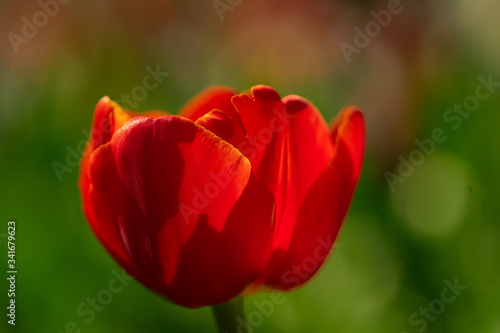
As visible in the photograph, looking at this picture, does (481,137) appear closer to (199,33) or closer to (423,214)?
(423,214)

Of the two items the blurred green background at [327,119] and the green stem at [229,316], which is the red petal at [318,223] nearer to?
the green stem at [229,316]

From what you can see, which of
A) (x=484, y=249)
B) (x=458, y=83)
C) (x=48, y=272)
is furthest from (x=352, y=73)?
(x=48, y=272)

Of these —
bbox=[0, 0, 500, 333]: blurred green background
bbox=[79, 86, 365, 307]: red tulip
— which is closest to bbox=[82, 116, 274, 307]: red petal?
bbox=[79, 86, 365, 307]: red tulip

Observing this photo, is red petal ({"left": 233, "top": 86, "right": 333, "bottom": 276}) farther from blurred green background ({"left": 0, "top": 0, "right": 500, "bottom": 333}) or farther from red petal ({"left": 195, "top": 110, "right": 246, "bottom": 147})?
blurred green background ({"left": 0, "top": 0, "right": 500, "bottom": 333})

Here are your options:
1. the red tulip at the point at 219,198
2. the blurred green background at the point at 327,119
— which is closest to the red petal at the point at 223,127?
the red tulip at the point at 219,198

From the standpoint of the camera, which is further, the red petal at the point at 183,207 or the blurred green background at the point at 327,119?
the blurred green background at the point at 327,119

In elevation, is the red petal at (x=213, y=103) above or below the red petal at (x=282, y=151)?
below
